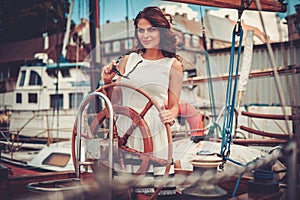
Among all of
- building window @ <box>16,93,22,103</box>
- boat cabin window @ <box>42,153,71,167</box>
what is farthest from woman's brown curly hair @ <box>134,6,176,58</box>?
building window @ <box>16,93,22,103</box>

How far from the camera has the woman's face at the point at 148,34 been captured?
2.46m

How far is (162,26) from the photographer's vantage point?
8.11 ft

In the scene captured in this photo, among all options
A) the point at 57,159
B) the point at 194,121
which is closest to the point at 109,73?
the point at 194,121

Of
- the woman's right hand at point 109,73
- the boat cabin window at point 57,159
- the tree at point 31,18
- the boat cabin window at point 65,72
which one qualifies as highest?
the tree at point 31,18

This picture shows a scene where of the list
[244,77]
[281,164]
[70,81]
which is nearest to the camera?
[281,164]

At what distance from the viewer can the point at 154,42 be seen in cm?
246

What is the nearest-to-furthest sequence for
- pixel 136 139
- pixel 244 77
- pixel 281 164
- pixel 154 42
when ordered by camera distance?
1. pixel 136 139
2. pixel 154 42
3. pixel 281 164
4. pixel 244 77

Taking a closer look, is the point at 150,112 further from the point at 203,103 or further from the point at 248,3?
the point at 203,103

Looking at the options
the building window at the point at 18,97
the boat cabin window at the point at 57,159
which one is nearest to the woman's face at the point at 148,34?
the boat cabin window at the point at 57,159

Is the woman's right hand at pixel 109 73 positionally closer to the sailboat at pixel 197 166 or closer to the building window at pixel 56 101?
the sailboat at pixel 197 166

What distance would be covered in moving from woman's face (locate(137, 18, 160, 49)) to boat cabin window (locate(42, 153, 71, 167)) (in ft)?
16.6

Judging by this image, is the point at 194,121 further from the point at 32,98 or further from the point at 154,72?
the point at 32,98

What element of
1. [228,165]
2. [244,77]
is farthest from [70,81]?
[228,165]

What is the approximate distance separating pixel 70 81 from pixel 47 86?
27.8 inches
